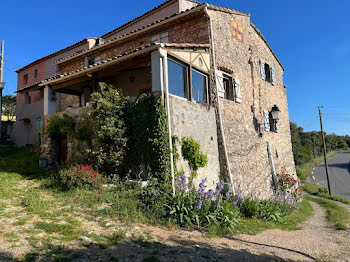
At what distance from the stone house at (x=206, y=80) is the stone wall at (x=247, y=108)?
4cm

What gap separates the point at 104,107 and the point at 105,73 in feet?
8.47

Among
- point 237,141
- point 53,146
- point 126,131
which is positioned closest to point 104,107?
point 126,131

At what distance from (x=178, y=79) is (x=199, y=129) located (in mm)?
1905

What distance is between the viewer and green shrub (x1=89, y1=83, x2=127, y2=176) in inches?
322

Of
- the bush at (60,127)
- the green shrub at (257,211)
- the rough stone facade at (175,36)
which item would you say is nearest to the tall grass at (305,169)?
the green shrub at (257,211)

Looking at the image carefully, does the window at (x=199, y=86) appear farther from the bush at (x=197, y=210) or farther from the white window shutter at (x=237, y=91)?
the bush at (x=197, y=210)

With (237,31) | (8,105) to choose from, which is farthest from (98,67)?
(8,105)

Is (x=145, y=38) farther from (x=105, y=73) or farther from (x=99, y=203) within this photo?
(x=99, y=203)

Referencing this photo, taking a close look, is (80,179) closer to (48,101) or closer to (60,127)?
(60,127)

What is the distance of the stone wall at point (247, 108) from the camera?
10641 millimetres

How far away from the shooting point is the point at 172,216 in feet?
20.4

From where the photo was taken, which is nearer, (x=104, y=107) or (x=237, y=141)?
(x=104, y=107)

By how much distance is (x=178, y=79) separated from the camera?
28.2 feet

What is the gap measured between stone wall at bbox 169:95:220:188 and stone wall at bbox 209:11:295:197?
2.57 feet
